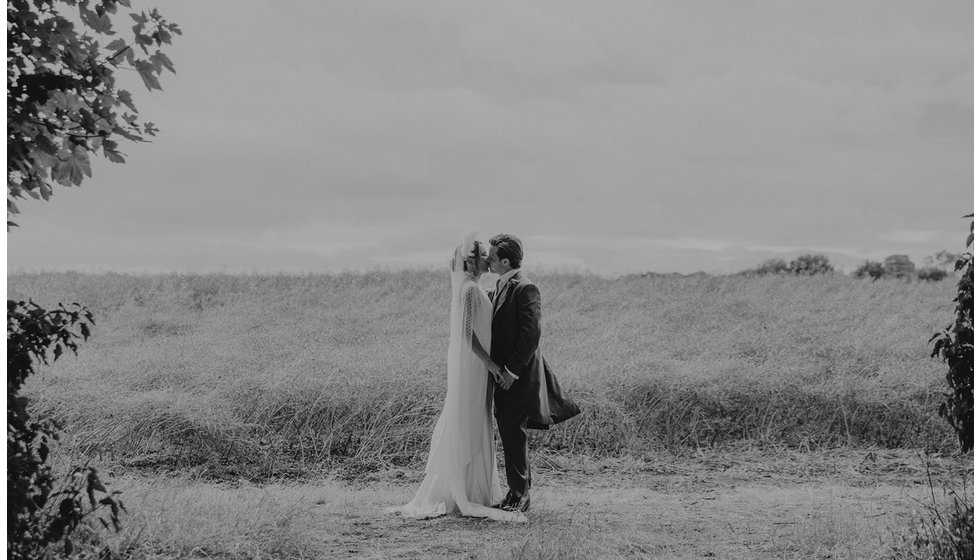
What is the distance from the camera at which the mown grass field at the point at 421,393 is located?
33.0 ft

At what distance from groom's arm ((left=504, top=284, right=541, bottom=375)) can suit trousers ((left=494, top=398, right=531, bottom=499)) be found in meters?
0.38

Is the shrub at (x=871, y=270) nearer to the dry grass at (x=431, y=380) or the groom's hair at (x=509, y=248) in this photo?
the dry grass at (x=431, y=380)

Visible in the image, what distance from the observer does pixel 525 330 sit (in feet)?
22.6

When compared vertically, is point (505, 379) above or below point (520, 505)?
above

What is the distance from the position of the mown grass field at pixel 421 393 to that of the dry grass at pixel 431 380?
3 cm

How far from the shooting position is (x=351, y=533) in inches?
264

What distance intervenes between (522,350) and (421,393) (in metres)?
4.23

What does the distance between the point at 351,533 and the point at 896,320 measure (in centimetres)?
1290

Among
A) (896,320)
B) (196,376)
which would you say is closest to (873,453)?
(896,320)

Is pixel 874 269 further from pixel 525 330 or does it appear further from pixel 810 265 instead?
pixel 525 330

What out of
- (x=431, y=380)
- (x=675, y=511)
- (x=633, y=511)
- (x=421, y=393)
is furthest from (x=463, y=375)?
(x=431, y=380)

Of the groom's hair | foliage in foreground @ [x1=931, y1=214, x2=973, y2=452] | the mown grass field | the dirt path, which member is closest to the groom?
the groom's hair

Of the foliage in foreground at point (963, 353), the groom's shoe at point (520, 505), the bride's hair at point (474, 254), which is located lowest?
the groom's shoe at point (520, 505)

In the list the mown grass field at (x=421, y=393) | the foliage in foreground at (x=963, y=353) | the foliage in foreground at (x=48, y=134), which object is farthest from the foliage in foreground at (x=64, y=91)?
the foliage in foreground at (x=963, y=353)
